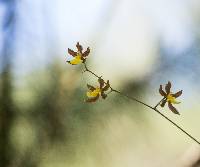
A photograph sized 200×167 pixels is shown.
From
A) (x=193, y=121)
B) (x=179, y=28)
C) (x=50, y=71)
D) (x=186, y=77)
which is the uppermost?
(x=50, y=71)

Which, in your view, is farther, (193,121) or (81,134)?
(81,134)

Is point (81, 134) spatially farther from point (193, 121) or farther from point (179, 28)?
point (179, 28)

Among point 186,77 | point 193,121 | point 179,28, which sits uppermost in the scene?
point 179,28

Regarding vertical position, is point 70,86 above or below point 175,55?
above

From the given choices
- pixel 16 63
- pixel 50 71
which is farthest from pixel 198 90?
pixel 16 63

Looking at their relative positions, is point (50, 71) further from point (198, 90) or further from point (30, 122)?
point (198, 90)

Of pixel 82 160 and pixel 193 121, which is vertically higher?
pixel 82 160

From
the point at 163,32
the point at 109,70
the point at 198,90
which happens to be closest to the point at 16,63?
the point at 109,70

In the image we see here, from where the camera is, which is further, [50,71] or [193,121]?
[50,71]
